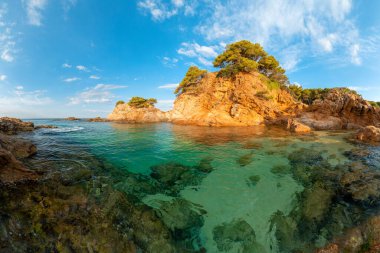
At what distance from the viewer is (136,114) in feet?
209

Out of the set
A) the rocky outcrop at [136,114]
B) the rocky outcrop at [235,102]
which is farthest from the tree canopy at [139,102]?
the rocky outcrop at [235,102]

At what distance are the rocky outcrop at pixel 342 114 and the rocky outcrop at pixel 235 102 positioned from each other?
593 centimetres

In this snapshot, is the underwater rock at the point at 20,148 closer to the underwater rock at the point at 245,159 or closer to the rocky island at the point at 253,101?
the underwater rock at the point at 245,159

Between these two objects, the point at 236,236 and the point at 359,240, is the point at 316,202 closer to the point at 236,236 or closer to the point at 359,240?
the point at 359,240

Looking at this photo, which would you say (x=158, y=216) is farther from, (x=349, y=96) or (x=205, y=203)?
(x=349, y=96)

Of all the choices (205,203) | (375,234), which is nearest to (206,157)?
(205,203)

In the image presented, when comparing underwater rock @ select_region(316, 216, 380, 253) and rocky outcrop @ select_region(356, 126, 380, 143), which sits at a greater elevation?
rocky outcrop @ select_region(356, 126, 380, 143)

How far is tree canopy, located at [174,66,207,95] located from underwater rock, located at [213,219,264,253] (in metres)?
44.4

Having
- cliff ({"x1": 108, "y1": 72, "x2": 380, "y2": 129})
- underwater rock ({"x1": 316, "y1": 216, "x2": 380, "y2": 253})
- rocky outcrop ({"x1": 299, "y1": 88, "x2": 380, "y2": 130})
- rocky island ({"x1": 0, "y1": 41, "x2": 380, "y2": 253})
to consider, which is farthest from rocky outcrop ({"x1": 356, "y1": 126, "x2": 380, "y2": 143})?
underwater rock ({"x1": 316, "y1": 216, "x2": 380, "y2": 253})

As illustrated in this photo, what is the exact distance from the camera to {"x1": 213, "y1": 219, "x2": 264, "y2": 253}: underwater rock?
480cm

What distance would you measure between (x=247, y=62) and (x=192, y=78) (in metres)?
16.1

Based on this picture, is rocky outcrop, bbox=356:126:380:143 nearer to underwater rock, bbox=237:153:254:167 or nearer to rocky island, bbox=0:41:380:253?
rocky island, bbox=0:41:380:253

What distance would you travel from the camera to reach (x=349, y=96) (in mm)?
28562

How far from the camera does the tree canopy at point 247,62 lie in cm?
3941
